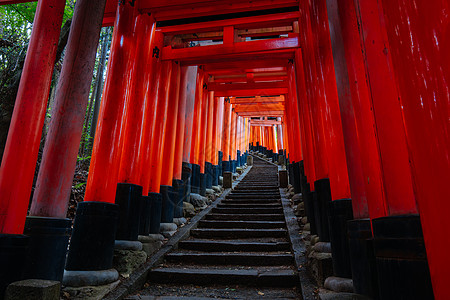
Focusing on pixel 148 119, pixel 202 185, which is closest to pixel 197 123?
pixel 202 185

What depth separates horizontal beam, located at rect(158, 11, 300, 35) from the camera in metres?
5.38

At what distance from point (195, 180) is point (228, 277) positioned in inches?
168

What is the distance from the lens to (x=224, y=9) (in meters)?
5.07

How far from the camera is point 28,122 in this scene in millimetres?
2629

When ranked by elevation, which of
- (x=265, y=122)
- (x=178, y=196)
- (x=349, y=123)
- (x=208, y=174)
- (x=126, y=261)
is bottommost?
(x=126, y=261)

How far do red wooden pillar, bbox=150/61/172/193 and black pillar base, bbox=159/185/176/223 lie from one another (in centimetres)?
41

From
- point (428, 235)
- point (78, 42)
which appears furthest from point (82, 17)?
point (428, 235)

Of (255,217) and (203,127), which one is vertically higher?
(203,127)

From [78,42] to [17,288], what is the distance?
8.16ft

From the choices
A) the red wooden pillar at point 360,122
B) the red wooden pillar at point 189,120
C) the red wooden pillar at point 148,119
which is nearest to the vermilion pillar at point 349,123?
the red wooden pillar at point 360,122

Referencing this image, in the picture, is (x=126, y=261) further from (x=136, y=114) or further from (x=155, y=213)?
(x=136, y=114)

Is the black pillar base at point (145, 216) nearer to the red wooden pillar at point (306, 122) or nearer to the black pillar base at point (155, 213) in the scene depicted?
the black pillar base at point (155, 213)

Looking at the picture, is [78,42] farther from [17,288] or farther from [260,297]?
[260,297]

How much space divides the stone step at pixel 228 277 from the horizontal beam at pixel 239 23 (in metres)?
4.53
